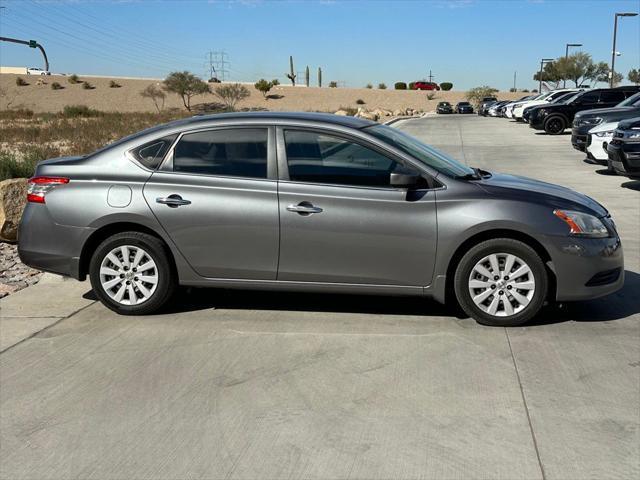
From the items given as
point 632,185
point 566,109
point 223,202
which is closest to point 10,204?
point 223,202

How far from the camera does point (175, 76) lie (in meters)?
83.6

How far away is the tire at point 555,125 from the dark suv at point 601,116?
9415 millimetres

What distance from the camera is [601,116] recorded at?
19391 mm

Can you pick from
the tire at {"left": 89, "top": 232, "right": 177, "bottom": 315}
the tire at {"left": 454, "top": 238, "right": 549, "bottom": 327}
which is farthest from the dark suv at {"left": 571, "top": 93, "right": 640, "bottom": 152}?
the tire at {"left": 89, "top": 232, "right": 177, "bottom": 315}

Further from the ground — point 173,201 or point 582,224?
point 173,201

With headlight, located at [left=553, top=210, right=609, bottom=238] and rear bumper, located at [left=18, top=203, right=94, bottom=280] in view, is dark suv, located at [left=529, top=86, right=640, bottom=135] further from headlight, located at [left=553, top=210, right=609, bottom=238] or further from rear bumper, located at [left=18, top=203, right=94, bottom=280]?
rear bumper, located at [left=18, top=203, right=94, bottom=280]

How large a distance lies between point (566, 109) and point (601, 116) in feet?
36.1

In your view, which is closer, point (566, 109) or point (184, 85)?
point (566, 109)

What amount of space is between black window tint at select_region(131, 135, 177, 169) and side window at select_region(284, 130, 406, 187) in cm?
103

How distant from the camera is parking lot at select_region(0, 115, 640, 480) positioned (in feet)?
12.7

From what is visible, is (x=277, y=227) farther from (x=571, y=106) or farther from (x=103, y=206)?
(x=571, y=106)

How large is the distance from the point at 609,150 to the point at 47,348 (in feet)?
38.7

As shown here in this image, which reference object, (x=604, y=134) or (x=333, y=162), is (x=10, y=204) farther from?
(x=604, y=134)

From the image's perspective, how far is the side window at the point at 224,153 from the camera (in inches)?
243
